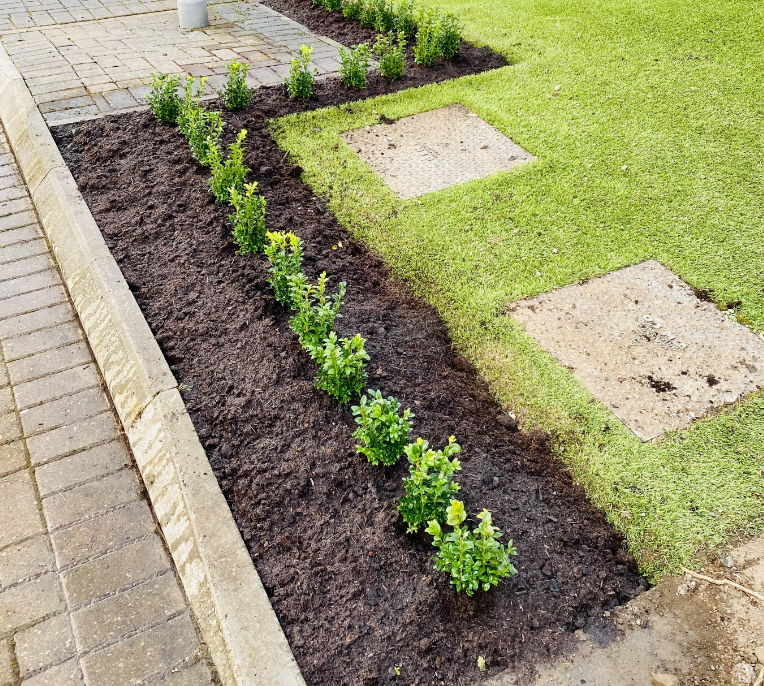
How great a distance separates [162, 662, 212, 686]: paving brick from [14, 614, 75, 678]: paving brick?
1.55 ft

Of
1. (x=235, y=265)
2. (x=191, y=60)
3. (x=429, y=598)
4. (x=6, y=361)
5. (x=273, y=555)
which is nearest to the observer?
(x=429, y=598)

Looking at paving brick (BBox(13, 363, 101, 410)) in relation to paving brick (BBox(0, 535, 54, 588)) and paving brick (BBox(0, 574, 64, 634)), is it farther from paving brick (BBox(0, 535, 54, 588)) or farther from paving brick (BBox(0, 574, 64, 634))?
paving brick (BBox(0, 574, 64, 634))

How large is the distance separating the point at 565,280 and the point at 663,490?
1785 mm

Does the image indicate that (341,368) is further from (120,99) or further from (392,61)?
(120,99)

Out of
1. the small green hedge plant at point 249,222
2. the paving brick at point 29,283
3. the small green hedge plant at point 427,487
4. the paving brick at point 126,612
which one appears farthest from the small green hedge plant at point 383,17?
the paving brick at point 126,612

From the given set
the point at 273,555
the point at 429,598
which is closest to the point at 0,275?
the point at 273,555

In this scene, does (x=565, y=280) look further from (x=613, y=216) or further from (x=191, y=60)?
(x=191, y=60)

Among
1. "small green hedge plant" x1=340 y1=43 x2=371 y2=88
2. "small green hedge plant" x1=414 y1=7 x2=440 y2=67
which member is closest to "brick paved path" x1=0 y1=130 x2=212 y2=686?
"small green hedge plant" x1=340 y1=43 x2=371 y2=88

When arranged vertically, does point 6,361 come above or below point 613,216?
below

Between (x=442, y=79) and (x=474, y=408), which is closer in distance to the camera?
(x=474, y=408)

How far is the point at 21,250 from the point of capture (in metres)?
5.15

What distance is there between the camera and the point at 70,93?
22.8 ft

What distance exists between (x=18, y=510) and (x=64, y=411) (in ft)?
2.29

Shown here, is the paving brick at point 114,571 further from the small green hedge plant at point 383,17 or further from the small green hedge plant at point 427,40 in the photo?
the small green hedge plant at point 383,17
